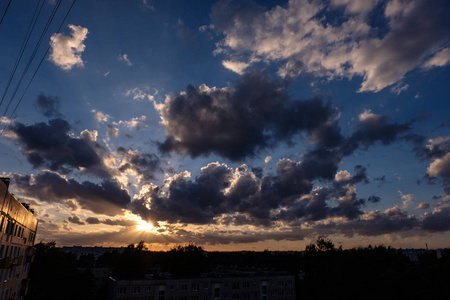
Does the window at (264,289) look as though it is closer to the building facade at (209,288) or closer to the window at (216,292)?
the building facade at (209,288)

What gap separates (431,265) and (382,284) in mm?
15901

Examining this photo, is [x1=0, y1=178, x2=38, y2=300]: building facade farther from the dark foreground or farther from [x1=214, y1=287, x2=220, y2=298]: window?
[x1=214, y1=287, x2=220, y2=298]: window

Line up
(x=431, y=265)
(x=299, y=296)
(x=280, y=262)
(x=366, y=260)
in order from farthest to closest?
(x=280, y=262) → (x=299, y=296) → (x=366, y=260) → (x=431, y=265)

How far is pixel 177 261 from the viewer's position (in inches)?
4424

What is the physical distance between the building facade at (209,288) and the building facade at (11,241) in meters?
19.2

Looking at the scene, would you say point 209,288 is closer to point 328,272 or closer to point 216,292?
point 216,292

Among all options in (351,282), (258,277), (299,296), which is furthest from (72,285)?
(351,282)

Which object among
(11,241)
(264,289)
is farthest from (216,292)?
(11,241)

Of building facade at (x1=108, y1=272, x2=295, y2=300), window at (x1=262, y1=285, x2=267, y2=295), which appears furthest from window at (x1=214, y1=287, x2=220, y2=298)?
window at (x1=262, y1=285, x2=267, y2=295)

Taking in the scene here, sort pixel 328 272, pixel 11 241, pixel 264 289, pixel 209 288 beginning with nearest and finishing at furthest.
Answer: pixel 11 241 < pixel 209 288 < pixel 264 289 < pixel 328 272

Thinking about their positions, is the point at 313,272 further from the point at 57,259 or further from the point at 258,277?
the point at 57,259

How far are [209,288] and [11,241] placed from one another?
1737 inches

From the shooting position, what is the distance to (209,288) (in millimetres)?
64500

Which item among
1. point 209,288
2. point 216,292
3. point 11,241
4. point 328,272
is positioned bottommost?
point 216,292
